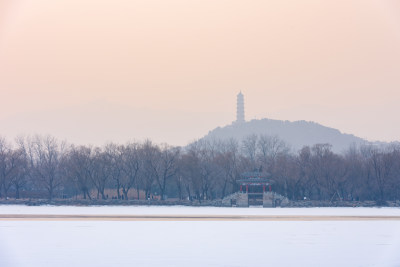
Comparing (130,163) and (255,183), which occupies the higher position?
(130,163)

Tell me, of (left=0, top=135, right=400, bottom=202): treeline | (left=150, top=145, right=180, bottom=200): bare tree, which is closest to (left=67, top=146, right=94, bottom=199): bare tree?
(left=0, top=135, right=400, bottom=202): treeline

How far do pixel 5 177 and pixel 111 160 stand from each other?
55.8ft
